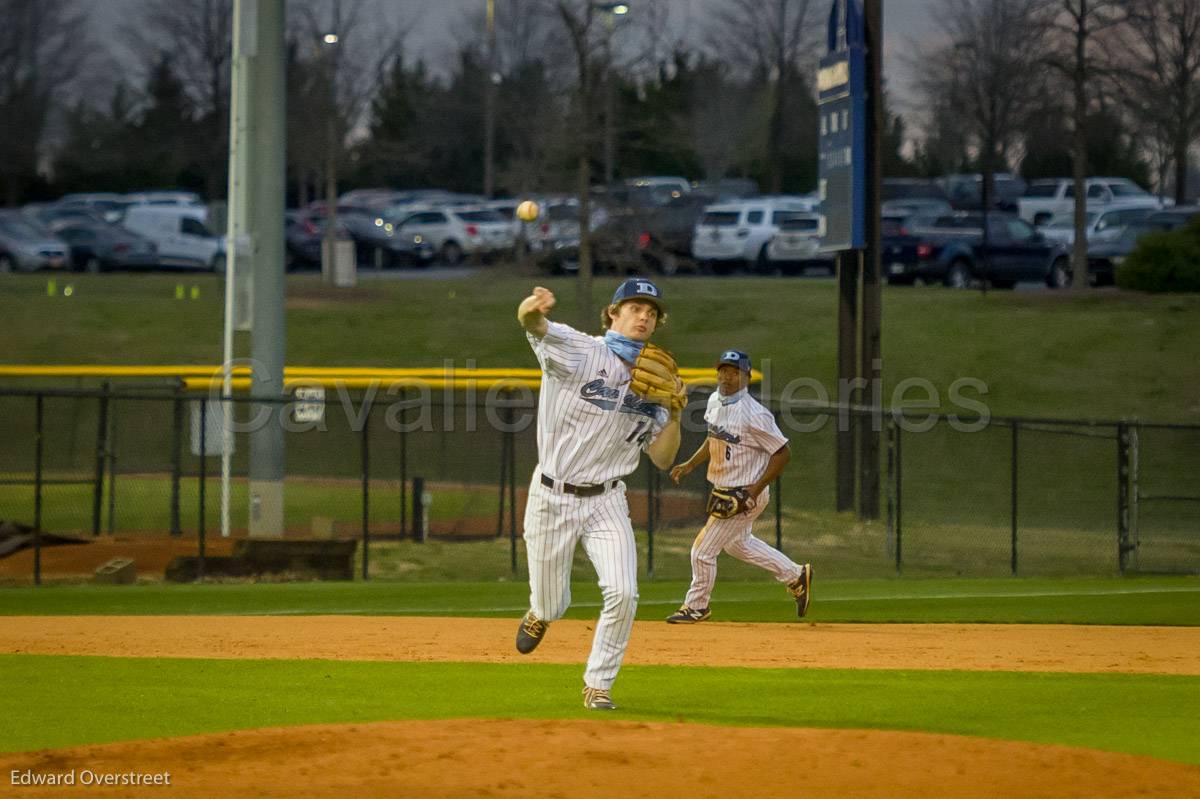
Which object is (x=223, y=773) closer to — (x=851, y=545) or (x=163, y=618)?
(x=163, y=618)

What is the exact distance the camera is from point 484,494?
76.6ft

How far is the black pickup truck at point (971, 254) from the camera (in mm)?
38406

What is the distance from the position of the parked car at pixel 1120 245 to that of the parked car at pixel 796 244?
23.5ft

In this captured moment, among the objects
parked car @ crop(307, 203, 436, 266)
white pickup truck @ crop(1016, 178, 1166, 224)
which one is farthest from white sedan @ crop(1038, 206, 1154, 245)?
parked car @ crop(307, 203, 436, 266)

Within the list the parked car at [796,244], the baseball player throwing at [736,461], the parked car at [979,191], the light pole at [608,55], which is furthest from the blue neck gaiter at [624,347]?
the parked car at [979,191]

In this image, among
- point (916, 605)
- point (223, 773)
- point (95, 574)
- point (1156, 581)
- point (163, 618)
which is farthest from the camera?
point (1156, 581)

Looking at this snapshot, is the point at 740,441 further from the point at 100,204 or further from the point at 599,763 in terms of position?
the point at 100,204

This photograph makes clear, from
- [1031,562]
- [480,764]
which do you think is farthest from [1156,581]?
[480,764]

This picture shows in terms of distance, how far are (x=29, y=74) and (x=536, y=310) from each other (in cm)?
5967

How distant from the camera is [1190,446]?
26.0 metres

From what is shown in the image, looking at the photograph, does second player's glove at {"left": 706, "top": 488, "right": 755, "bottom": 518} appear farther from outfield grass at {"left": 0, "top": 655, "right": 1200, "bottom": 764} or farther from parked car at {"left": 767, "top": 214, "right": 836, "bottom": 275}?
parked car at {"left": 767, "top": 214, "right": 836, "bottom": 275}

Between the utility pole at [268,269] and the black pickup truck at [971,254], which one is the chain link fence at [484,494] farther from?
the black pickup truck at [971,254]

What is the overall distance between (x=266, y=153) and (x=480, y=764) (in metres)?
14.1

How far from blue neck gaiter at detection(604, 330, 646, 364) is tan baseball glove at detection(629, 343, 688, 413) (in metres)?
0.03
